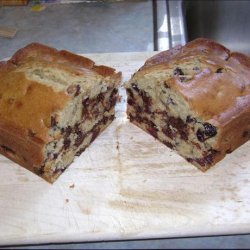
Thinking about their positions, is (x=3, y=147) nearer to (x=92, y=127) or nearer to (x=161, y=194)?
(x=92, y=127)

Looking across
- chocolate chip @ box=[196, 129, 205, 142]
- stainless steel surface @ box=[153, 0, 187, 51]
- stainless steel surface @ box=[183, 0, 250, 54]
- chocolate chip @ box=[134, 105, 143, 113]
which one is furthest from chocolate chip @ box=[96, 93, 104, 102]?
stainless steel surface @ box=[183, 0, 250, 54]

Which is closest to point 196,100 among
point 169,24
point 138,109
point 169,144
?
point 169,144

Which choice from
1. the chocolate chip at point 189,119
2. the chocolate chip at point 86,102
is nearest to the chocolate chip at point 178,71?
the chocolate chip at point 189,119

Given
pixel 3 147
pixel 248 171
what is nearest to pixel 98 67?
pixel 3 147

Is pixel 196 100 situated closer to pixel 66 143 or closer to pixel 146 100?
pixel 146 100

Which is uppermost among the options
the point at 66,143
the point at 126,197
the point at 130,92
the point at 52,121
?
the point at 52,121

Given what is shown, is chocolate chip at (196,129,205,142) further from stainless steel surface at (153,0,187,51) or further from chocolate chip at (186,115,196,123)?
stainless steel surface at (153,0,187,51)
